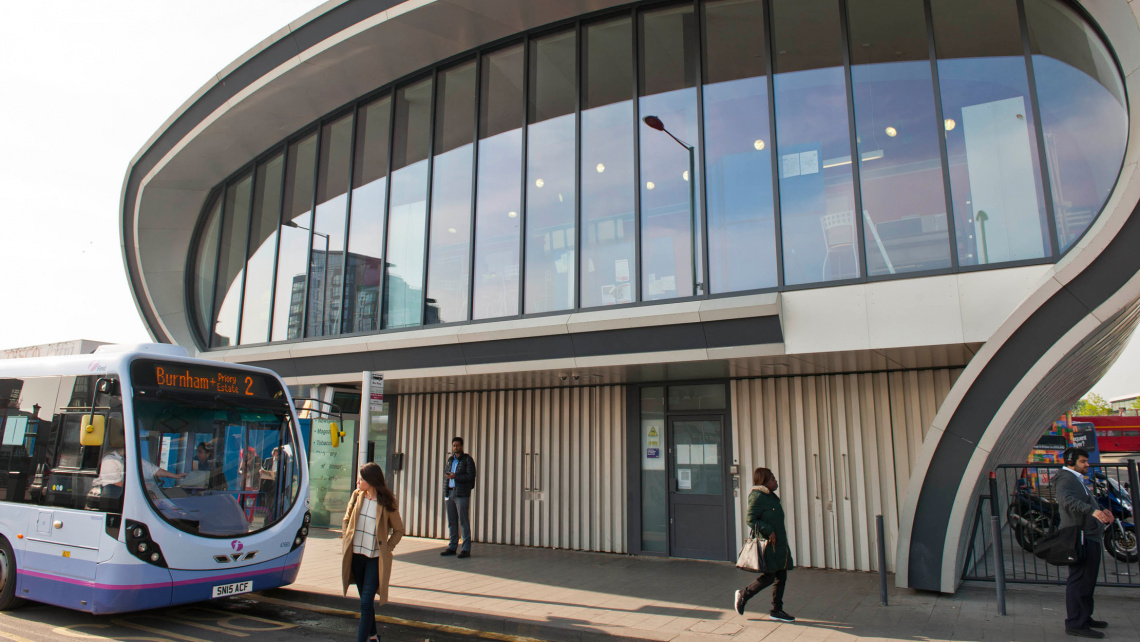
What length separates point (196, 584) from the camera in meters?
7.20

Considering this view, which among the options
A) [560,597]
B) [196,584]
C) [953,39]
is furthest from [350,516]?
[953,39]

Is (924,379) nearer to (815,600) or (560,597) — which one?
(815,600)

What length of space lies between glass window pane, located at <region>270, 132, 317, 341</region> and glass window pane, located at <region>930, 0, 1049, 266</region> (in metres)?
11.9

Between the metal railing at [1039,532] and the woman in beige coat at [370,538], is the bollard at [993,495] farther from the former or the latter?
the woman in beige coat at [370,538]

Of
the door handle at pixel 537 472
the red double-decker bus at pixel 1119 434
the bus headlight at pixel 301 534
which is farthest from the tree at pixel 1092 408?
the bus headlight at pixel 301 534

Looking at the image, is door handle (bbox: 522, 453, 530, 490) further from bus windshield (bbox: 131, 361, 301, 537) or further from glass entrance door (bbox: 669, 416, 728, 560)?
bus windshield (bbox: 131, 361, 301, 537)

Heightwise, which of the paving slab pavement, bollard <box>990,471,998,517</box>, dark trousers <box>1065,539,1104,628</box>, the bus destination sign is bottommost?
the paving slab pavement

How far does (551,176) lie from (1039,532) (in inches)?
370

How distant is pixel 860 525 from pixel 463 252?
7652 mm

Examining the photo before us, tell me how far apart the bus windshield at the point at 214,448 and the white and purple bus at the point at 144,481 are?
0.01m

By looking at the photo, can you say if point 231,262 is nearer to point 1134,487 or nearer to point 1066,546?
point 1066,546

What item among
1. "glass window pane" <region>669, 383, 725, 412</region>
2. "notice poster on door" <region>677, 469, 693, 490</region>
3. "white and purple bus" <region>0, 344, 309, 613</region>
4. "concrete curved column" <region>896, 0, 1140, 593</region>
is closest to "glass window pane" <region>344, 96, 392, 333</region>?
"white and purple bus" <region>0, 344, 309, 613</region>

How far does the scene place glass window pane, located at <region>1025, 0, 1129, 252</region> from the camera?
26.8ft

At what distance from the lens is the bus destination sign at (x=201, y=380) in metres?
7.66
